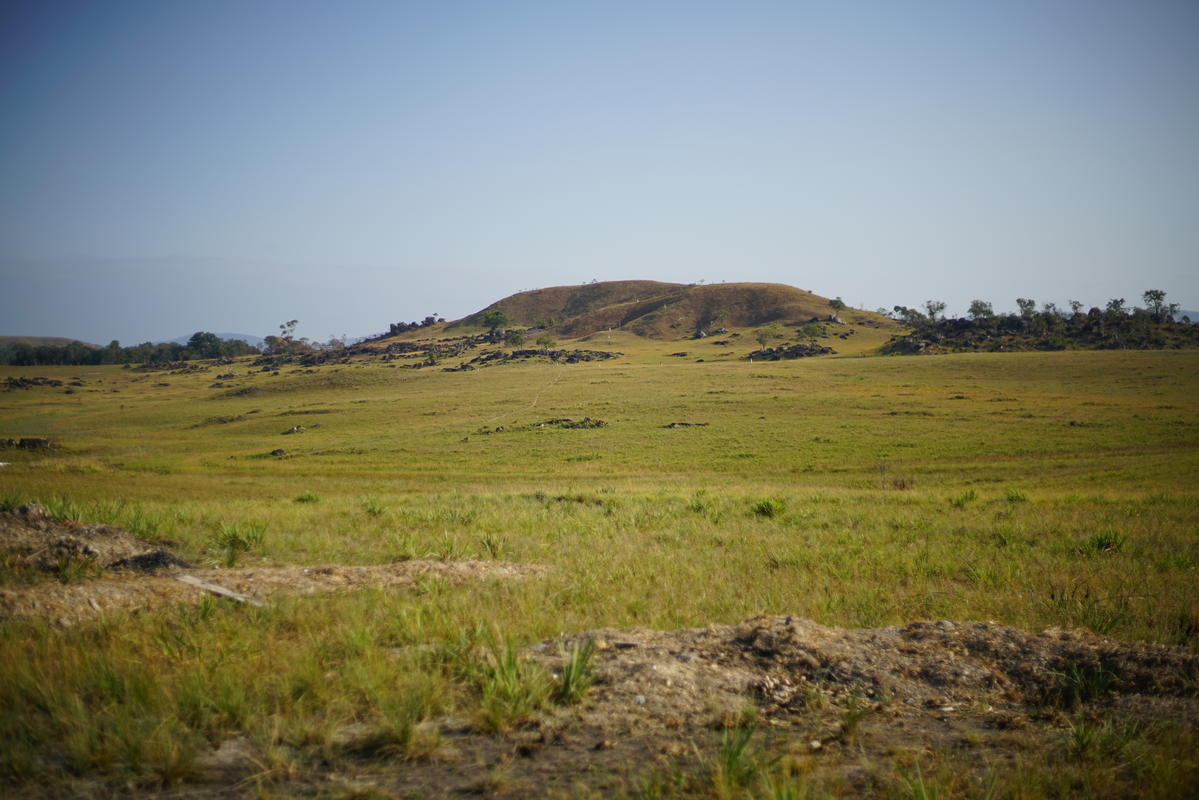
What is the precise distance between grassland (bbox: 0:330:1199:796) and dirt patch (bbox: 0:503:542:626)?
1.56ft

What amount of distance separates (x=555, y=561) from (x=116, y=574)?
662 centimetres

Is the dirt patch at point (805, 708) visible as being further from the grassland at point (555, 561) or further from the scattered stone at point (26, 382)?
the scattered stone at point (26, 382)

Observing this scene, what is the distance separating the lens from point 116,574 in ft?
26.3

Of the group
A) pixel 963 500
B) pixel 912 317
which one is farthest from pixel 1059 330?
pixel 963 500

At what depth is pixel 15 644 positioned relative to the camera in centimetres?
530

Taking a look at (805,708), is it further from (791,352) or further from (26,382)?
(26,382)

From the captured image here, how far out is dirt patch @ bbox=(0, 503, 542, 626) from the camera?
6.52m

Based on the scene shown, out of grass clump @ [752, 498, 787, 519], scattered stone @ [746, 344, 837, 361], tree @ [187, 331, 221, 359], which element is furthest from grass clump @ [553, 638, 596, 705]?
tree @ [187, 331, 221, 359]

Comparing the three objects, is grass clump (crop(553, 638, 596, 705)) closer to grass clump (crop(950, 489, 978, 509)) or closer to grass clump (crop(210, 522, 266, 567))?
grass clump (crop(210, 522, 266, 567))

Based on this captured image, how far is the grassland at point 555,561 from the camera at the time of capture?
4191mm

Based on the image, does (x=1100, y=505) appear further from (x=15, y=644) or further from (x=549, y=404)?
(x=549, y=404)

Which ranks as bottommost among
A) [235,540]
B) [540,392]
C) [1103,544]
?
[1103,544]

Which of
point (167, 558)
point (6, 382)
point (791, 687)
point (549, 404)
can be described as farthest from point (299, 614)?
point (6, 382)

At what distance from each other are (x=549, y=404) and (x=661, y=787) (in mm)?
63605
